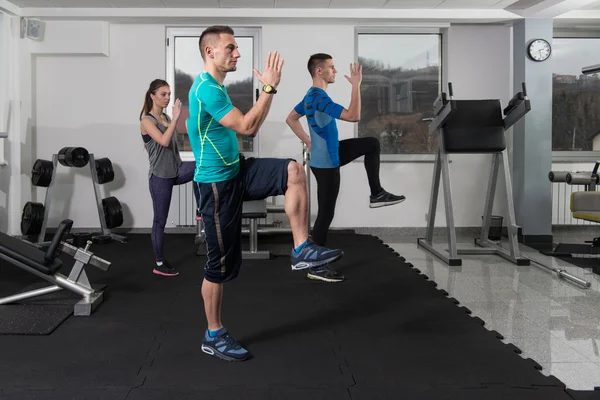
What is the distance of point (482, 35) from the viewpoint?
21.4 feet

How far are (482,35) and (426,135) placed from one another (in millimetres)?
1228

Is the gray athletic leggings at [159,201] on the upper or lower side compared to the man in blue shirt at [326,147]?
lower

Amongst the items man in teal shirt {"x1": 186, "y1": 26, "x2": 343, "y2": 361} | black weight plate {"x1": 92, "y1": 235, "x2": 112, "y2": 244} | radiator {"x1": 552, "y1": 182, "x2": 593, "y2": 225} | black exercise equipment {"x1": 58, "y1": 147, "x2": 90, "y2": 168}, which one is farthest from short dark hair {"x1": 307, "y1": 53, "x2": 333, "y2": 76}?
radiator {"x1": 552, "y1": 182, "x2": 593, "y2": 225}

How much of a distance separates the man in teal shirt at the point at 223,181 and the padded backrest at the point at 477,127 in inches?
111

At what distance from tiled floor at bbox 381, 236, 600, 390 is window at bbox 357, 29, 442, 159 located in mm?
1574

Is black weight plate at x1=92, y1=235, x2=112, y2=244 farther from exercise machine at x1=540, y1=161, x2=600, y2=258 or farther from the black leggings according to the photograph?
exercise machine at x1=540, y1=161, x2=600, y2=258

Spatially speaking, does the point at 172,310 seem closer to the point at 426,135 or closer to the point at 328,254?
Result: the point at 328,254

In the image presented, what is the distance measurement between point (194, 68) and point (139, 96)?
671 mm

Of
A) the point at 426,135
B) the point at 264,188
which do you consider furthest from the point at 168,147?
the point at 426,135

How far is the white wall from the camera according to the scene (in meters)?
6.47

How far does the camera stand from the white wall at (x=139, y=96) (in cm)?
647

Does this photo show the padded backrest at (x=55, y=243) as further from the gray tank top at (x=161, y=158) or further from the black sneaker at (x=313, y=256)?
the black sneaker at (x=313, y=256)

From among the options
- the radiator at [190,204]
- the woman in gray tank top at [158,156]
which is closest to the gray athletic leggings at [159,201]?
the woman in gray tank top at [158,156]

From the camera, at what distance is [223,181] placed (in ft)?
8.25
